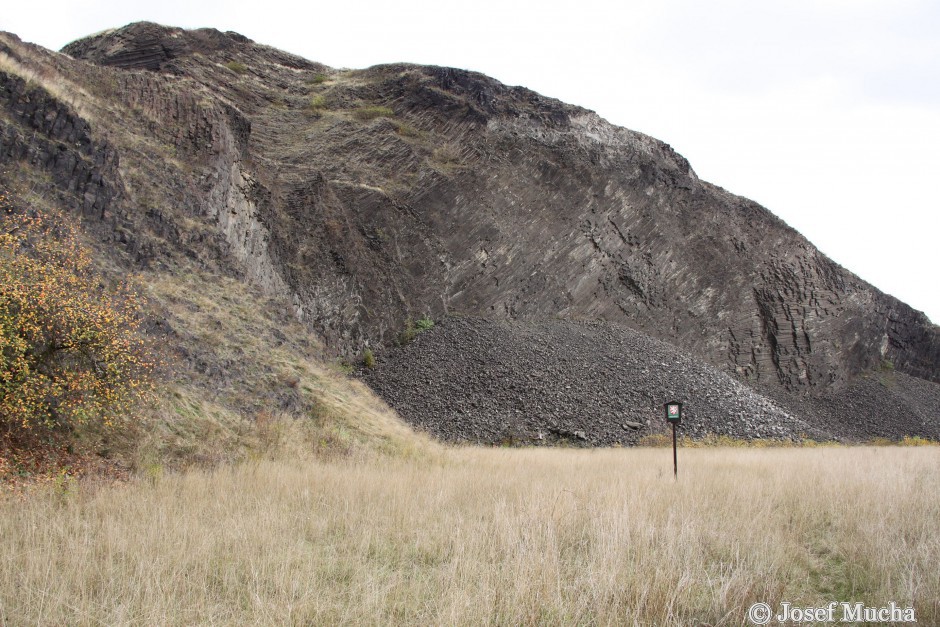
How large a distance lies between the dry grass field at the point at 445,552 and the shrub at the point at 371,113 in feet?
101

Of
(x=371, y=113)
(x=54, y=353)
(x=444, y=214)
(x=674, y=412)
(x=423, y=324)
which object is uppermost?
(x=371, y=113)

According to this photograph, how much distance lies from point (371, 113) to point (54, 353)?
30.7 metres

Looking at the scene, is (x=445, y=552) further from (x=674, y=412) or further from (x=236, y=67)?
(x=236, y=67)

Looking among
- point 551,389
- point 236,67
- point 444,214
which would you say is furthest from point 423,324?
point 236,67

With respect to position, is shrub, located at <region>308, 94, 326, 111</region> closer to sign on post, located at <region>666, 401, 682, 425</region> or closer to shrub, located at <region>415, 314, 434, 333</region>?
shrub, located at <region>415, 314, 434, 333</region>

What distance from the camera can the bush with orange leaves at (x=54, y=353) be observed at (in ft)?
25.4

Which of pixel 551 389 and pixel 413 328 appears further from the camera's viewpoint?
pixel 413 328

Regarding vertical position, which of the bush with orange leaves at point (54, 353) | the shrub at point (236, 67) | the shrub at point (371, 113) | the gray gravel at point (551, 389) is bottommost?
the gray gravel at point (551, 389)

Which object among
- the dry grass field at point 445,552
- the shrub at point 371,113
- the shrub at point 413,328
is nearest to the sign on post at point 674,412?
the dry grass field at point 445,552

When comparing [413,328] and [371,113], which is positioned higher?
[371,113]

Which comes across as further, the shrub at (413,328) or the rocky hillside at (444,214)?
the shrub at (413,328)

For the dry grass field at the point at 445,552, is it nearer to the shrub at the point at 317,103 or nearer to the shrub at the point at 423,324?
the shrub at the point at 423,324

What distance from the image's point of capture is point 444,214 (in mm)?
33031

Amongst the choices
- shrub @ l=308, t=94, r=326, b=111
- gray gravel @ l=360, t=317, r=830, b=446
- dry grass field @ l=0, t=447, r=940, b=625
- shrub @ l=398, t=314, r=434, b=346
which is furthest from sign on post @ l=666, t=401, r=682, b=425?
shrub @ l=308, t=94, r=326, b=111
